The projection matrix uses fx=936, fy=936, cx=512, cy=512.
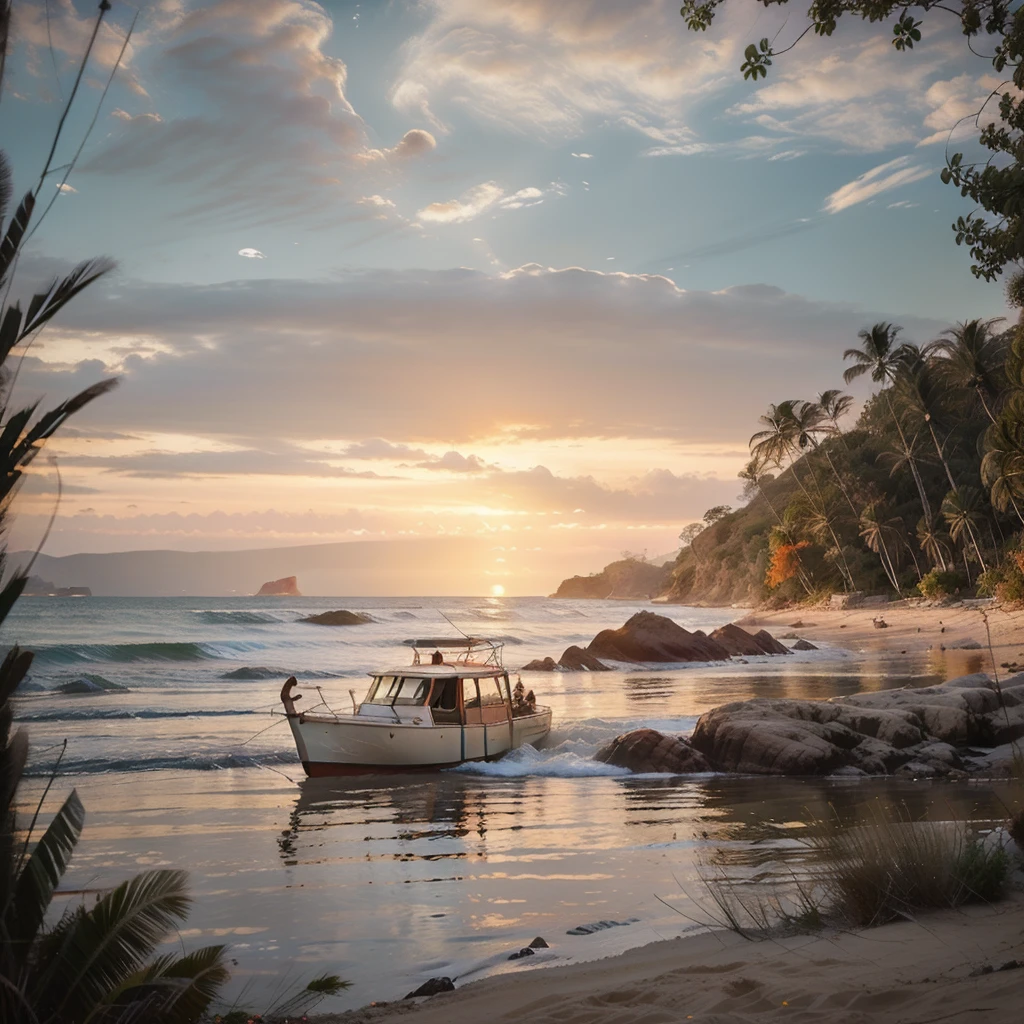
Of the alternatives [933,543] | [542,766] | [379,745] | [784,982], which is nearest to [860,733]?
[542,766]

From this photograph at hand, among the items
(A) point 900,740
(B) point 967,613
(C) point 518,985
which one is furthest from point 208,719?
(B) point 967,613

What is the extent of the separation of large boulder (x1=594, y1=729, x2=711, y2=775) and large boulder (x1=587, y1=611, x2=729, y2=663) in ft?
88.0

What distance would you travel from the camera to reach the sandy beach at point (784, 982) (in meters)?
4.68

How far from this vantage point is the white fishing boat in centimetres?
1762

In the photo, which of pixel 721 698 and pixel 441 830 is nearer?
pixel 441 830

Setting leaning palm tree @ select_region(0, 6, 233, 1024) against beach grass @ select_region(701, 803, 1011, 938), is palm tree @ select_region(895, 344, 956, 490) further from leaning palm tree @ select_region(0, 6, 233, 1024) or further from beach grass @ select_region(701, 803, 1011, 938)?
leaning palm tree @ select_region(0, 6, 233, 1024)

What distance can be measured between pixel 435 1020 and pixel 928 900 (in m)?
3.46

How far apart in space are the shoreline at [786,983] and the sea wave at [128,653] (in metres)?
38.7

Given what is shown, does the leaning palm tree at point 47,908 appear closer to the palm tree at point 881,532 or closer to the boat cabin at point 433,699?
the boat cabin at point 433,699

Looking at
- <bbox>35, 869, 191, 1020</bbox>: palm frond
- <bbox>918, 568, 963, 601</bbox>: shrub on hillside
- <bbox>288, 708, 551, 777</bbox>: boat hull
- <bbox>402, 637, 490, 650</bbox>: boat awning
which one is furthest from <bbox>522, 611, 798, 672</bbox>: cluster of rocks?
<bbox>35, 869, 191, 1020</bbox>: palm frond

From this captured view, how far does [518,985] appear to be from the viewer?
20.5 feet

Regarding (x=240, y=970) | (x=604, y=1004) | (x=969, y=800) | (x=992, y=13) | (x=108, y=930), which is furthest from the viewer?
(x=969, y=800)

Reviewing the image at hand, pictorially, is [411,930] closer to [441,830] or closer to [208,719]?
[441,830]

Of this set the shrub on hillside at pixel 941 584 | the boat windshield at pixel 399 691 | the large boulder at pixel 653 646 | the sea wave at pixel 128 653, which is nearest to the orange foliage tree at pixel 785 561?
the shrub on hillside at pixel 941 584
